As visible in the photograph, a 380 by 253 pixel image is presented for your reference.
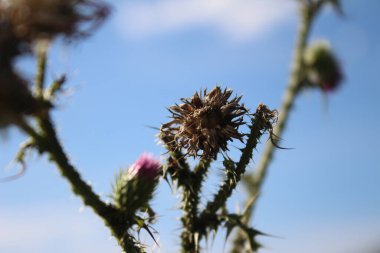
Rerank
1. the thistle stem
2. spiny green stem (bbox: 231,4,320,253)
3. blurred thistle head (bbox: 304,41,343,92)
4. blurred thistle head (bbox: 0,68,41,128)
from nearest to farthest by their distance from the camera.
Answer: blurred thistle head (bbox: 0,68,41,128) → the thistle stem → spiny green stem (bbox: 231,4,320,253) → blurred thistle head (bbox: 304,41,343,92)

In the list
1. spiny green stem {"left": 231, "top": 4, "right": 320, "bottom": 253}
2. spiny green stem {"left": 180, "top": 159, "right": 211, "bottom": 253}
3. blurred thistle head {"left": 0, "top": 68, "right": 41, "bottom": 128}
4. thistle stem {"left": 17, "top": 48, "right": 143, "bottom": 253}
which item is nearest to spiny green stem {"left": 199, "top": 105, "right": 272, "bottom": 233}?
spiny green stem {"left": 180, "top": 159, "right": 211, "bottom": 253}

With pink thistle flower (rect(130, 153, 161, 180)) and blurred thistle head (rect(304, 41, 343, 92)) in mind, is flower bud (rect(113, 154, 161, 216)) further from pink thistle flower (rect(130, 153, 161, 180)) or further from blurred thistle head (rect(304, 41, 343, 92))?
blurred thistle head (rect(304, 41, 343, 92))

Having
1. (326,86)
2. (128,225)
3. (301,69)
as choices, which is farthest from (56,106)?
(326,86)

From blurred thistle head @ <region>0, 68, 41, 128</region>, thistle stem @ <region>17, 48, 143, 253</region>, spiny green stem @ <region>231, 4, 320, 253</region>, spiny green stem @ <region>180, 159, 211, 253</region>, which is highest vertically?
spiny green stem @ <region>231, 4, 320, 253</region>

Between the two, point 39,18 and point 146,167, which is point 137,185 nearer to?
point 146,167

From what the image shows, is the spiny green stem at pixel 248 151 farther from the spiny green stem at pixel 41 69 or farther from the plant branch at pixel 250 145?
the spiny green stem at pixel 41 69

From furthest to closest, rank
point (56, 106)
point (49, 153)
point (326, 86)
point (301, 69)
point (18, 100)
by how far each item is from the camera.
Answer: point (326, 86)
point (301, 69)
point (49, 153)
point (56, 106)
point (18, 100)

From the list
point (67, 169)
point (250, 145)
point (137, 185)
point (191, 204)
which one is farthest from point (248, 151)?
point (67, 169)

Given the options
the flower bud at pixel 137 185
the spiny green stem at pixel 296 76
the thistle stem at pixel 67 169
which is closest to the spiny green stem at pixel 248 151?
the flower bud at pixel 137 185

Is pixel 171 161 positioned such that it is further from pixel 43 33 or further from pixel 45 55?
pixel 43 33
